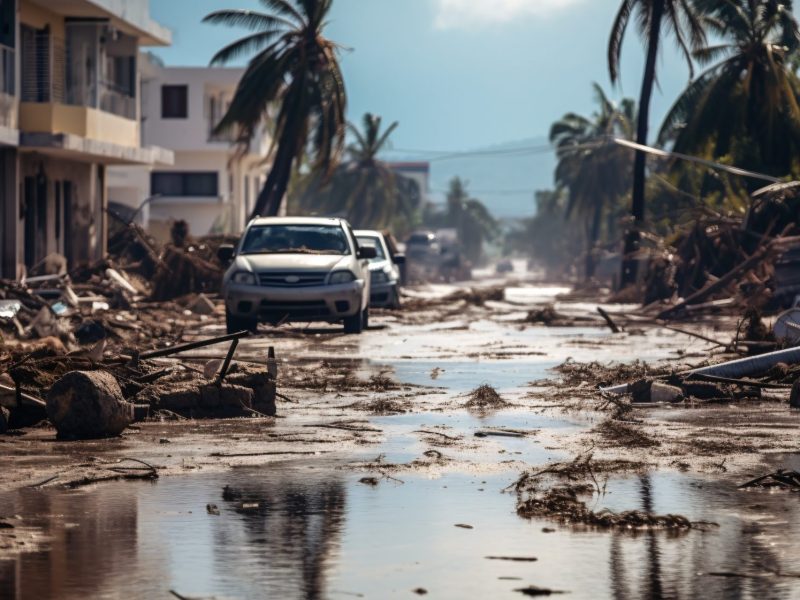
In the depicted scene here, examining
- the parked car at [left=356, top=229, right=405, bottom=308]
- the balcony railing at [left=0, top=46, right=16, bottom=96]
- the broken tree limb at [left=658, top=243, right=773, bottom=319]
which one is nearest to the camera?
the broken tree limb at [left=658, top=243, right=773, bottom=319]

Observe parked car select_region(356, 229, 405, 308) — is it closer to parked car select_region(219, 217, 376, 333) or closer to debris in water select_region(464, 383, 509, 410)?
parked car select_region(219, 217, 376, 333)

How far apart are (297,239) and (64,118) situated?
14639mm

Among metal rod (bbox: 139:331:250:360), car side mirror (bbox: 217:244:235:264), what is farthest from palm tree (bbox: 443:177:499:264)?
metal rod (bbox: 139:331:250:360)

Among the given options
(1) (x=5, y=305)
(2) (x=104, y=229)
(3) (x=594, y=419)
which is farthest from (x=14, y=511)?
(2) (x=104, y=229)

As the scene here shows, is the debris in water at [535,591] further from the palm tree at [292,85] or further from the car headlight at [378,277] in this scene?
the palm tree at [292,85]

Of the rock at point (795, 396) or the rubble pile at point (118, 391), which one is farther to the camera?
the rock at point (795, 396)

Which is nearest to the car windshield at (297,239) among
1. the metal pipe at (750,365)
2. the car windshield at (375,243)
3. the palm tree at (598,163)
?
the car windshield at (375,243)

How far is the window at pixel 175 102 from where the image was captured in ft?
248

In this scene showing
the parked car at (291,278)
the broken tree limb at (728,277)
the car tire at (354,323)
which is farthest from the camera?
the broken tree limb at (728,277)

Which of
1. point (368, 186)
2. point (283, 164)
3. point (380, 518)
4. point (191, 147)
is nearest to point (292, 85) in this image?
point (283, 164)

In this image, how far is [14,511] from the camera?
27.1 feet

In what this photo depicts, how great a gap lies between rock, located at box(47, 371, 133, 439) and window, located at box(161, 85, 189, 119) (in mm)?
65259

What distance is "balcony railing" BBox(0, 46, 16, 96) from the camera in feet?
115

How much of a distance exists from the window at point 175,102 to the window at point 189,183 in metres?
3.19
